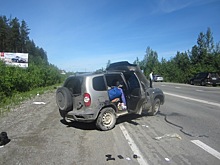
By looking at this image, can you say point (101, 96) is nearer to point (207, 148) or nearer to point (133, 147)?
point (133, 147)

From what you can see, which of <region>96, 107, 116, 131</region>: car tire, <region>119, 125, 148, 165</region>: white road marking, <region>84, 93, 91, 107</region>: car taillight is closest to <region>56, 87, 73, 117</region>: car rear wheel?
<region>84, 93, 91, 107</region>: car taillight

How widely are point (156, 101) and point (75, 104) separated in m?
3.70

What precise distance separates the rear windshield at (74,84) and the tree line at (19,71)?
9.09m

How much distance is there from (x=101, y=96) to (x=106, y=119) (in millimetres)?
778

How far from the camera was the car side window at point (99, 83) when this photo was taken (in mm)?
6363

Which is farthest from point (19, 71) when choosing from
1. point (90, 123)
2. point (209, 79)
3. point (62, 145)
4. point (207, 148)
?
point (209, 79)

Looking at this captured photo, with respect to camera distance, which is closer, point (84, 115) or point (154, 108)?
point (84, 115)

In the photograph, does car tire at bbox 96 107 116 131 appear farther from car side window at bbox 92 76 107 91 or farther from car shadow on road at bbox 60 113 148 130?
car side window at bbox 92 76 107 91

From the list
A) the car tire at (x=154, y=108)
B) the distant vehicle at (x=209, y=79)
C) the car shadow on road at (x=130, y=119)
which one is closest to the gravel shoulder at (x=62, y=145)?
the car shadow on road at (x=130, y=119)

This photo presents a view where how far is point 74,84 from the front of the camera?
665 cm

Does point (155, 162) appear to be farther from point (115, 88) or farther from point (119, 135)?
point (115, 88)

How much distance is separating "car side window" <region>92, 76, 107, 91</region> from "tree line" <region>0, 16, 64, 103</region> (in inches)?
396

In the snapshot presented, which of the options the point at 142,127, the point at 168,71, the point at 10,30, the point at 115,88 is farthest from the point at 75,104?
the point at 10,30

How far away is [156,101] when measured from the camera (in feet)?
28.4
